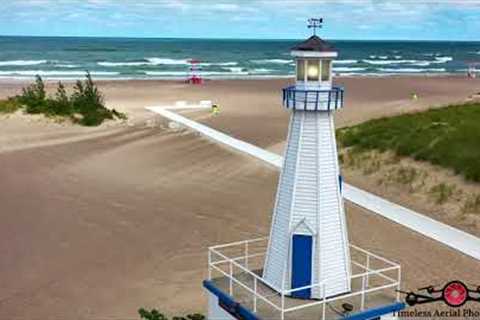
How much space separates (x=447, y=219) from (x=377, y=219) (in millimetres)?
1971

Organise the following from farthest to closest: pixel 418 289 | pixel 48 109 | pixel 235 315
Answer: pixel 48 109 < pixel 418 289 < pixel 235 315

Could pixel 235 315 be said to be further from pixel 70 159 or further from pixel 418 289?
pixel 70 159

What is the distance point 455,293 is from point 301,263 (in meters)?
2.66

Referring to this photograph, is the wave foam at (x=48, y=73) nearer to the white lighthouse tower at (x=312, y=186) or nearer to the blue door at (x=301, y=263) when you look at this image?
the white lighthouse tower at (x=312, y=186)

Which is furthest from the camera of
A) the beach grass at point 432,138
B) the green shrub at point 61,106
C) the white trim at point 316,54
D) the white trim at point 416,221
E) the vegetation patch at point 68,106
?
the green shrub at point 61,106

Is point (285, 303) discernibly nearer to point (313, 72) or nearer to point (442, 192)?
point (313, 72)

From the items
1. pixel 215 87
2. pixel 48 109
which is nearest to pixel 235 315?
pixel 48 109

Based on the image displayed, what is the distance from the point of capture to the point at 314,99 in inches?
357

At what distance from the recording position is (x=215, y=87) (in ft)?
199

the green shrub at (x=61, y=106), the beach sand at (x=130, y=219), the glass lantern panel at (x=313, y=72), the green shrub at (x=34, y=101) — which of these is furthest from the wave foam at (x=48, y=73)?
the glass lantern panel at (x=313, y=72)

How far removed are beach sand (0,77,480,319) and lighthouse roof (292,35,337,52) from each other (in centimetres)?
617

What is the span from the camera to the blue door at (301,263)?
9344 millimetres

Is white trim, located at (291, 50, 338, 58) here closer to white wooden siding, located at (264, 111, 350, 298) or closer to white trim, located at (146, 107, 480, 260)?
white wooden siding, located at (264, 111, 350, 298)

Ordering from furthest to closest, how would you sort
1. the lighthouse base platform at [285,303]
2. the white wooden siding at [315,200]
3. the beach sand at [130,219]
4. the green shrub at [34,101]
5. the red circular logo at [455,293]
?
the green shrub at [34,101], the beach sand at [130,219], the red circular logo at [455,293], the white wooden siding at [315,200], the lighthouse base platform at [285,303]
